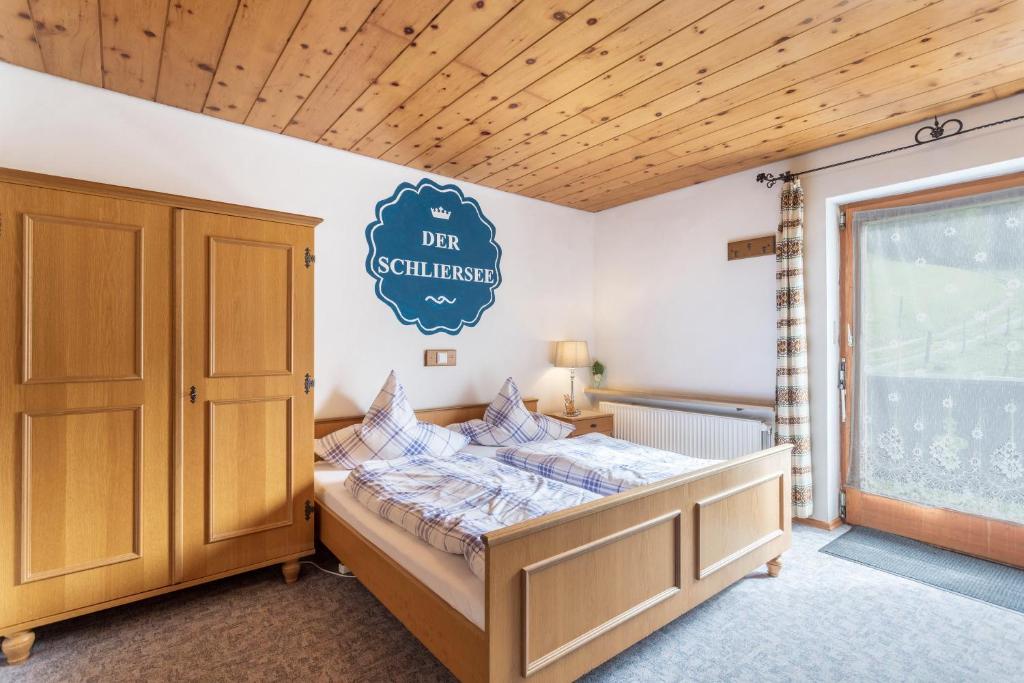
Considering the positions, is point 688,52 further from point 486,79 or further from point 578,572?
point 578,572

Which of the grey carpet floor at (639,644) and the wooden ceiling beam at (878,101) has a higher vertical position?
the wooden ceiling beam at (878,101)

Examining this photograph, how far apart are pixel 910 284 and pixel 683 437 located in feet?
5.82

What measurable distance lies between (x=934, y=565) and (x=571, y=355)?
2631 mm

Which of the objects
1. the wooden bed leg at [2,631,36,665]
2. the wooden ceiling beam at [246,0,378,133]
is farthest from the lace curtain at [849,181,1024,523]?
the wooden bed leg at [2,631,36,665]

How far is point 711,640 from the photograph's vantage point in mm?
2107

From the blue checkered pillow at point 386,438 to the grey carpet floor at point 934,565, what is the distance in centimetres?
248

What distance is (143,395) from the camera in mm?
2201

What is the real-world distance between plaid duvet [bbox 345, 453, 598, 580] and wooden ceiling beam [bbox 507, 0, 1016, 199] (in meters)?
Answer: 2.10

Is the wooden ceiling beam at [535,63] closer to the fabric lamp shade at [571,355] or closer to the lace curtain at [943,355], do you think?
the fabric lamp shade at [571,355]

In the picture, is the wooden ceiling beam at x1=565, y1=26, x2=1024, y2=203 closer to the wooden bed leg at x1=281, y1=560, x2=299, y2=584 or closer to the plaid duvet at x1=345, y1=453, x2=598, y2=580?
the plaid duvet at x1=345, y1=453, x2=598, y2=580

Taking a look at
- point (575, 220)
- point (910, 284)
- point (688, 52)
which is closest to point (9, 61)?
point (688, 52)

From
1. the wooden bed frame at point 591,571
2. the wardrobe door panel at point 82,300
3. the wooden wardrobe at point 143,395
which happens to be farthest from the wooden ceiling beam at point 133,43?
the wooden bed frame at point 591,571

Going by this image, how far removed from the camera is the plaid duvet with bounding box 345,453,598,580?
184 centimetres

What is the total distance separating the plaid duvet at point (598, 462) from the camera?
8.17 ft
